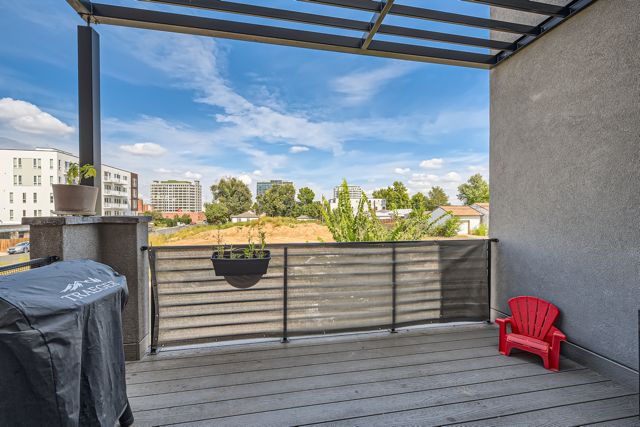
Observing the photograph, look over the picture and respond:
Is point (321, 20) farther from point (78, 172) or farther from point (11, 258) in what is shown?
point (11, 258)

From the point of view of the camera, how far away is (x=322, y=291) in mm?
2465

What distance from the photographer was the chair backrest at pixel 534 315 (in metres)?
2.19

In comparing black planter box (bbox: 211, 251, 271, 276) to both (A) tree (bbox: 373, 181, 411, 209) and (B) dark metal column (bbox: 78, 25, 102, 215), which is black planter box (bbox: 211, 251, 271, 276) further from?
(A) tree (bbox: 373, 181, 411, 209)

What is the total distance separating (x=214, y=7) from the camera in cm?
196

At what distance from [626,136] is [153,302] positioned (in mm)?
3338

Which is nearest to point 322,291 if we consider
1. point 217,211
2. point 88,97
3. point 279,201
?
point 88,97

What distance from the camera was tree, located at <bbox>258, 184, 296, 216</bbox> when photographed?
909 inches

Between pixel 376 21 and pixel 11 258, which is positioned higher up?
pixel 376 21

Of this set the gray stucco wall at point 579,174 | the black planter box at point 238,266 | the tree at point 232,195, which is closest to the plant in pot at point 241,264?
the black planter box at point 238,266

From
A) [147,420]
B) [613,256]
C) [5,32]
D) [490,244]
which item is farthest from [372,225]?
[5,32]

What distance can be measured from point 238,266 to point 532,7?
265 centimetres

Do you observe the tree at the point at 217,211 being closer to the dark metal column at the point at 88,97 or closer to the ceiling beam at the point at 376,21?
the dark metal column at the point at 88,97

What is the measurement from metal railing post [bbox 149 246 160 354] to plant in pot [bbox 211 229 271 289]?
→ 1.65 ft

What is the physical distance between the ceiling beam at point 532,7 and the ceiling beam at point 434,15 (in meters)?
0.20
